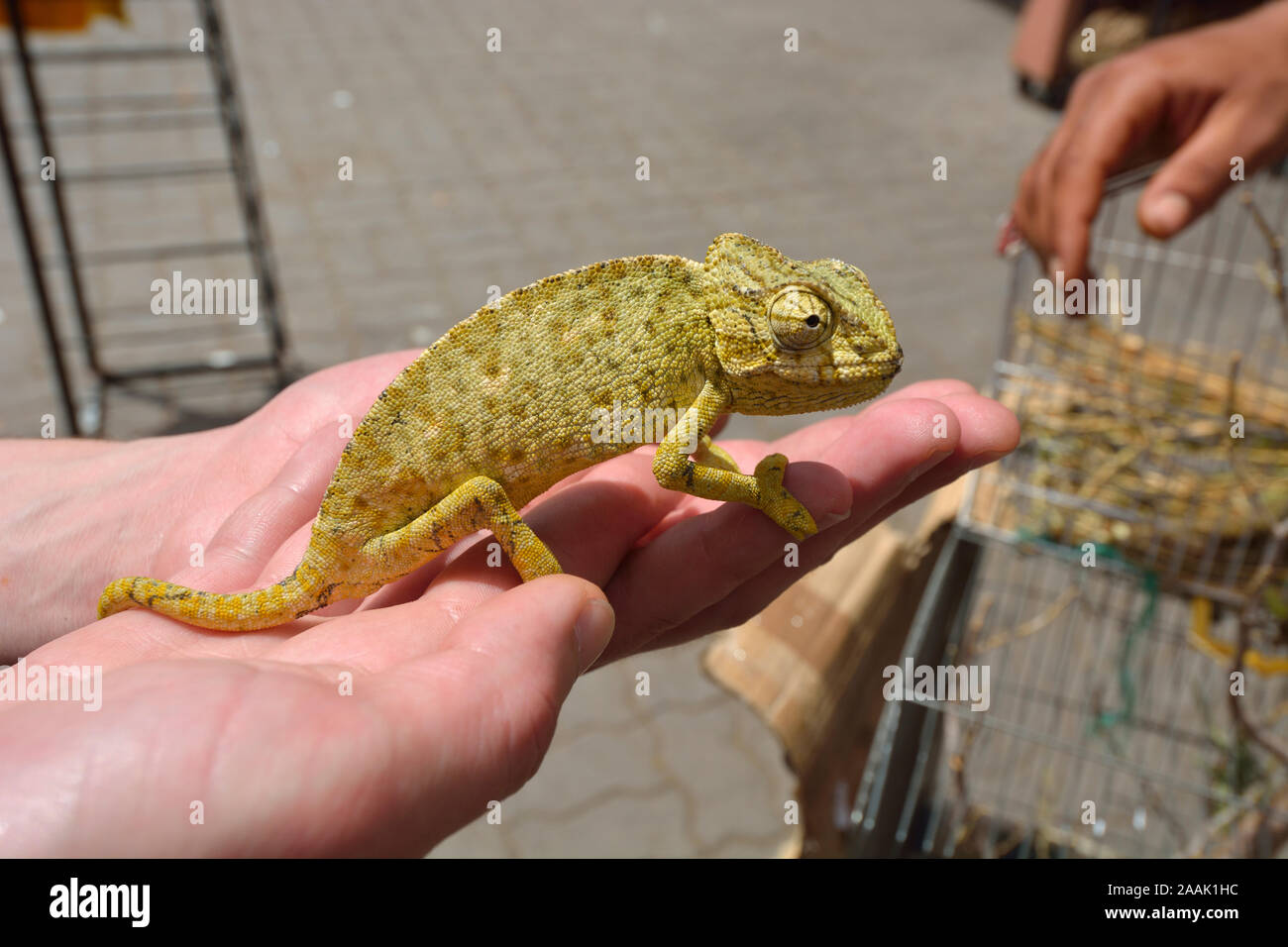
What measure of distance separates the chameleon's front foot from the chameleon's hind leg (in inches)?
16.9

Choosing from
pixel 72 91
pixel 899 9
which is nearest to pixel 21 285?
pixel 72 91

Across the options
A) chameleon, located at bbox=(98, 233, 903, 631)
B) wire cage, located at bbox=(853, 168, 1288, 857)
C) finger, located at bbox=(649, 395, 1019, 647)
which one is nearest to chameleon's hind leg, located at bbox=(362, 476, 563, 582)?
chameleon, located at bbox=(98, 233, 903, 631)

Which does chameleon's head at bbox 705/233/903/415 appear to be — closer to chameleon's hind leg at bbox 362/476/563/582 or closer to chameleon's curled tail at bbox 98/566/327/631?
chameleon's hind leg at bbox 362/476/563/582

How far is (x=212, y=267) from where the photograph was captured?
22.7 ft

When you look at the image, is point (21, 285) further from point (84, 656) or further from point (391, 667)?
point (391, 667)

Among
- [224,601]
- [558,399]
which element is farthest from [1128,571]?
[224,601]

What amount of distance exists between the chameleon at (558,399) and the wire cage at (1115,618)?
127 centimetres

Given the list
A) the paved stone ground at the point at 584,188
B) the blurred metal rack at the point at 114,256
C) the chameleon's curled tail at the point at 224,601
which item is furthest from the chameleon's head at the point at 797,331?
the blurred metal rack at the point at 114,256

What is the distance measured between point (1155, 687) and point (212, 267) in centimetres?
612

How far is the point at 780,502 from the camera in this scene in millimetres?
1997

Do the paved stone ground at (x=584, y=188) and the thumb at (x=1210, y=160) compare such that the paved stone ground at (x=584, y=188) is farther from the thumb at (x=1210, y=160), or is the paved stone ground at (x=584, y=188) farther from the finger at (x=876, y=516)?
the thumb at (x=1210, y=160)

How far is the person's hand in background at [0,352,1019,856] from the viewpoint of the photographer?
127 centimetres

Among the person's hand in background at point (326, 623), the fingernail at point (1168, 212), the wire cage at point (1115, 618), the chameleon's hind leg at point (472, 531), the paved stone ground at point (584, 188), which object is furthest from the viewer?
the paved stone ground at point (584, 188)

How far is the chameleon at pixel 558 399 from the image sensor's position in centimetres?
197
